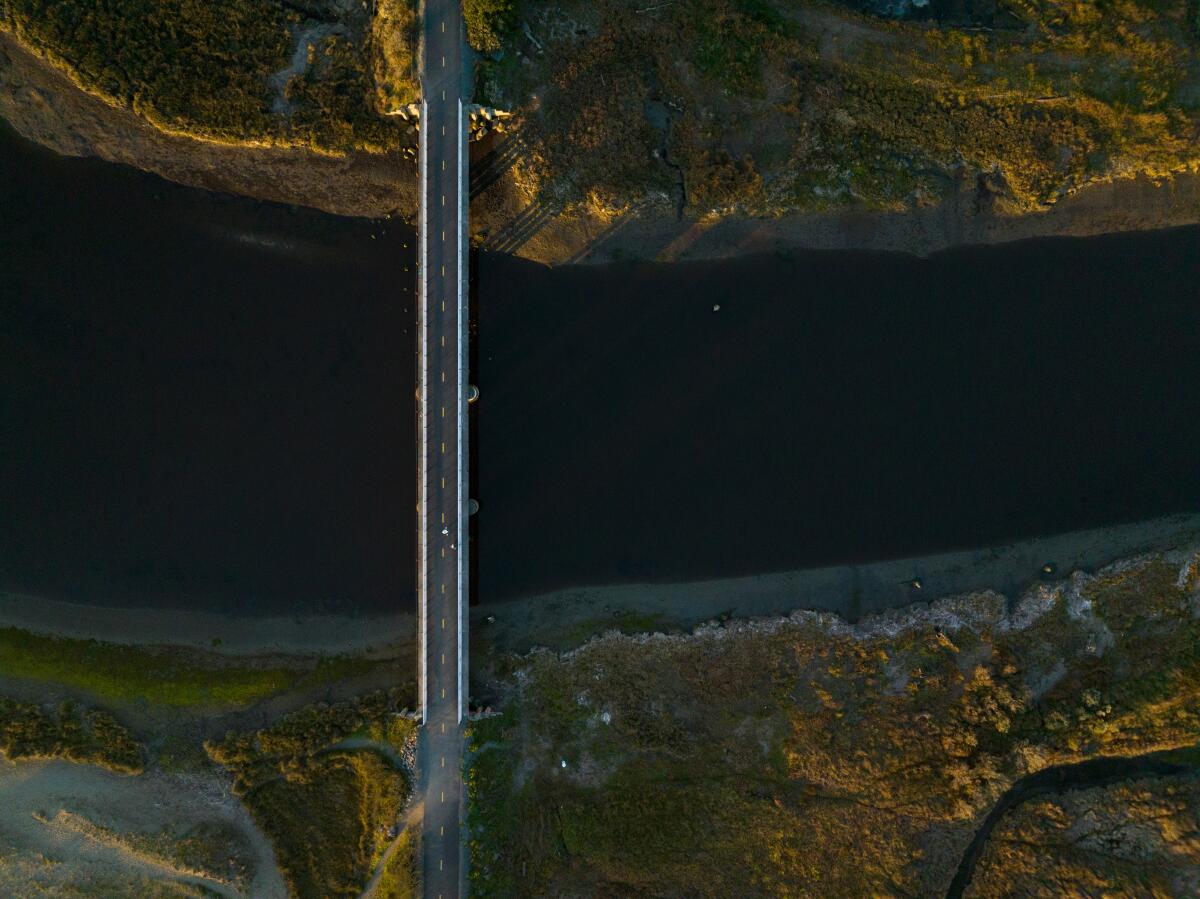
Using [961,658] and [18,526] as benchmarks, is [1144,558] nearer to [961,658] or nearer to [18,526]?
[961,658]

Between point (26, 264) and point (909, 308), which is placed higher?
point (26, 264)

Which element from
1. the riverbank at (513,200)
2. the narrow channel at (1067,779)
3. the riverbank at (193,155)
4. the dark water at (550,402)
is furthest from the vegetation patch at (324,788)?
the narrow channel at (1067,779)

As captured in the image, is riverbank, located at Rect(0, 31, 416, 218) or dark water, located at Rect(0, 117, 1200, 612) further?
dark water, located at Rect(0, 117, 1200, 612)

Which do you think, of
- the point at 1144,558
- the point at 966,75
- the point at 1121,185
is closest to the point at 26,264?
the point at 966,75

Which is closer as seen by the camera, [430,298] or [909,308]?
[430,298]

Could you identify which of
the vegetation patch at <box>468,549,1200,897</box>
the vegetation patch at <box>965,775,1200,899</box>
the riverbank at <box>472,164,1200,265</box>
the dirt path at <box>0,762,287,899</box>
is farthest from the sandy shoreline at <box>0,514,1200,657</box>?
the riverbank at <box>472,164,1200,265</box>

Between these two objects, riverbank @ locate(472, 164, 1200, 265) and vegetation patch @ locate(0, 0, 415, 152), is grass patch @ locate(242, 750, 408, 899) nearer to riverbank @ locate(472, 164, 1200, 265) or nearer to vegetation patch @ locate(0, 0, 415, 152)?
riverbank @ locate(472, 164, 1200, 265)

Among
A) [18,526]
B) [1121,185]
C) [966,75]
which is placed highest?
[966,75]
